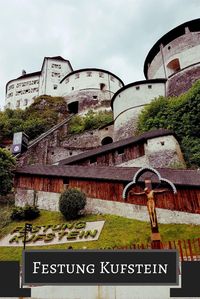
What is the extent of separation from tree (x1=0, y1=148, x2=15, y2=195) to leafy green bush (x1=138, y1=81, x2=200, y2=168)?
40.0 feet

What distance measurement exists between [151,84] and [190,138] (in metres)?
10.5

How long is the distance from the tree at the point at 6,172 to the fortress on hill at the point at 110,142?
82cm

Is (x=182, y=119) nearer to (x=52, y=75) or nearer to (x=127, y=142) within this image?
(x=127, y=142)

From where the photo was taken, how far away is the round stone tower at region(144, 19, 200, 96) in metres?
34.0

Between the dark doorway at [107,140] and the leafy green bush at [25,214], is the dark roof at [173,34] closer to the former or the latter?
the dark doorway at [107,140]

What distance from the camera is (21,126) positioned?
136 feet

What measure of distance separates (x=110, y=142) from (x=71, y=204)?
1846 centimetres

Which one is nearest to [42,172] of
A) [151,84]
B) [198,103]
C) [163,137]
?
[163,137]

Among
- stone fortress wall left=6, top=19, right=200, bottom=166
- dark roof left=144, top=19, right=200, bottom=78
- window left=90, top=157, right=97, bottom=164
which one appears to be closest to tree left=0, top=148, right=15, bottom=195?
window left=90, top=157, right=97, bottom=164

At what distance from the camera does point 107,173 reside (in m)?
22.2

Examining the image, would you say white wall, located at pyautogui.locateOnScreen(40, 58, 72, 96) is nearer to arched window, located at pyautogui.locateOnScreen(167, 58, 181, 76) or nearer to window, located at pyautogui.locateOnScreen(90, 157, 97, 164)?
arched window, located at pyautogui.locateOnScreen(167, 58, 181, 76)

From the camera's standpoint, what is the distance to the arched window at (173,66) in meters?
37.2

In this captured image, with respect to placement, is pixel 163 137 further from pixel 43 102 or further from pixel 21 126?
pixel 43 102

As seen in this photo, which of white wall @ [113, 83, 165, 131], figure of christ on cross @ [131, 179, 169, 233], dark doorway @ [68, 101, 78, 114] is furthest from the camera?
dark doorway @ [68, 101, 78, 114]
